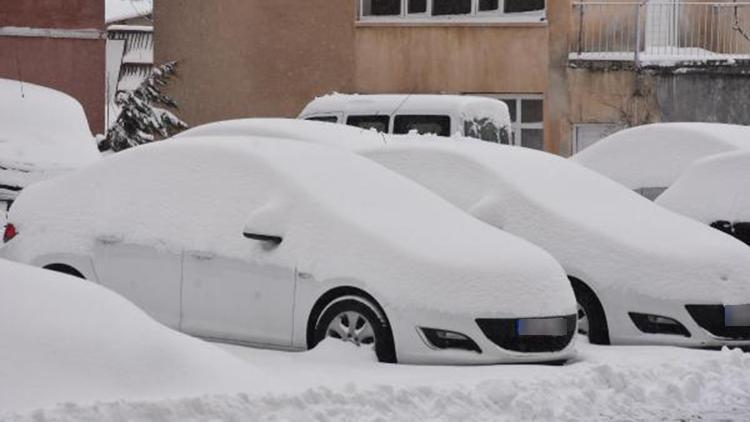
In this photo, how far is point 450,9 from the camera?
3069cm

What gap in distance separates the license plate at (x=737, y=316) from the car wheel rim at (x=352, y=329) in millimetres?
2653

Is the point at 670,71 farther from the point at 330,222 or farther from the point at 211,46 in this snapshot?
the point at 330,222

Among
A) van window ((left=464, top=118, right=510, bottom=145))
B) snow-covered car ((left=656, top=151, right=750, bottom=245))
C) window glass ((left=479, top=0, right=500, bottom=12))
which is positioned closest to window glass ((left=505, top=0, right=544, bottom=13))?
window glass ((left=479, top=0, right=500, bottom=12))

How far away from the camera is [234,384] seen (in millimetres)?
8656

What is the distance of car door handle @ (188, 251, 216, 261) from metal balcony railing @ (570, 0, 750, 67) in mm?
18780

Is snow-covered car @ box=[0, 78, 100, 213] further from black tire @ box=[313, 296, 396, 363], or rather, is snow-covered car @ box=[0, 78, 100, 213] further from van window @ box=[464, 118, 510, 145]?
black tire @ box=[313, 296, 396, 363]

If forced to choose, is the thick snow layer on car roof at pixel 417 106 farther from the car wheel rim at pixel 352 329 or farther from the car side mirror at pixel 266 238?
the car wheel rim at pixel 352 329

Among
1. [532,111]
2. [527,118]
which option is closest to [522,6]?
[532,111]

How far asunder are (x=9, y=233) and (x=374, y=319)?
3.15 m

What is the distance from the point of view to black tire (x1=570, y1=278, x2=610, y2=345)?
463 inches

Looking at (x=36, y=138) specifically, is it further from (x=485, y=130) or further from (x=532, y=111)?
(x=532, y=111)

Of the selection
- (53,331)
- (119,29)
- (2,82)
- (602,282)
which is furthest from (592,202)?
(119,29)

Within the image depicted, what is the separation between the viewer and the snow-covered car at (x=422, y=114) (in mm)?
20297

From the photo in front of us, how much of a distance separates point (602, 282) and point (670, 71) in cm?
1726
